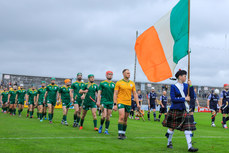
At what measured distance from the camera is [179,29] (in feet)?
28.7

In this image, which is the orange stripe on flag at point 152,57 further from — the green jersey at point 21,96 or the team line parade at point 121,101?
the green jersey at point 21,96

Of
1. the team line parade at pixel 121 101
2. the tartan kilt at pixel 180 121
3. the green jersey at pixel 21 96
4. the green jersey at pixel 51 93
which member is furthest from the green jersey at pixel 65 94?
the tartan kilt at pixel 180 121

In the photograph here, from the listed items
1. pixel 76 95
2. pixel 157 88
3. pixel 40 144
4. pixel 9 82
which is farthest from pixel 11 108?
pixel 157 88

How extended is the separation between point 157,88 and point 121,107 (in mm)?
39265

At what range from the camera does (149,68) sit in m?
9.40

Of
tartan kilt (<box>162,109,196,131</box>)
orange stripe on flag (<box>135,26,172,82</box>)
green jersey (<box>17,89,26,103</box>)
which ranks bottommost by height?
tartan kilt (<box>162,109,196,131</box>)

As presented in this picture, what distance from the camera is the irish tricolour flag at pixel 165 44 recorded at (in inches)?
337

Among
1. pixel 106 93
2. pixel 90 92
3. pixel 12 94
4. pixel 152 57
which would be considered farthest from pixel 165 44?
pixel 12 94

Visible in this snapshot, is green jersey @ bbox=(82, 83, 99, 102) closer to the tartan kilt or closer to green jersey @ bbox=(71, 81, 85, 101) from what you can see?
green jersey @ bbox=(71, 81, 85, 101)

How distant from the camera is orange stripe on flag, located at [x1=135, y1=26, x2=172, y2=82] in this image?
8.98m

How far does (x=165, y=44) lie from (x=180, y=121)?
106 inches

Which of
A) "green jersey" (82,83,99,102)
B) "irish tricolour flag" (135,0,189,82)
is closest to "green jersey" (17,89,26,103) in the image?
"green jersey" (82,83,99,102)

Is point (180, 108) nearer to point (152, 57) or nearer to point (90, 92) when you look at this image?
point (152, 57)

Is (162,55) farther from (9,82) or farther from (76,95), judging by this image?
(9,82)
